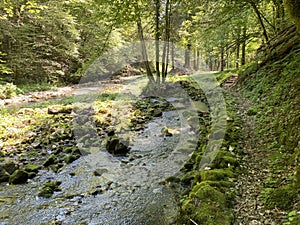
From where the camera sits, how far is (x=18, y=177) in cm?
451

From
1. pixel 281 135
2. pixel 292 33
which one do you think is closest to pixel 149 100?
pixel 292 33

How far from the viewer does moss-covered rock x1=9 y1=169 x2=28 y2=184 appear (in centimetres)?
448

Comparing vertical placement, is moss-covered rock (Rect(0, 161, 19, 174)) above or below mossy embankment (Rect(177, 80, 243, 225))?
below

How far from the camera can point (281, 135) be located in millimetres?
3809

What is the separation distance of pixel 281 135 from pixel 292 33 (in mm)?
5011

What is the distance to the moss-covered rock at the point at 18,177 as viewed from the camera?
177 inches

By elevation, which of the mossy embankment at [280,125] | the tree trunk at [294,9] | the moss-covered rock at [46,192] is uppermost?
the tree trunk at [294,9]

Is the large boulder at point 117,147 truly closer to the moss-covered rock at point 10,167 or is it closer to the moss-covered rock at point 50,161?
the moss-covered rock at point 50,161

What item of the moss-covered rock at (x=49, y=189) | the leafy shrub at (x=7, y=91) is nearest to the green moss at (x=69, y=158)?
the moss-covered rock at (x=49, y=189)

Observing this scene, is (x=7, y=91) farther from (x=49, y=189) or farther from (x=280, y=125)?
(x=280, y=125)

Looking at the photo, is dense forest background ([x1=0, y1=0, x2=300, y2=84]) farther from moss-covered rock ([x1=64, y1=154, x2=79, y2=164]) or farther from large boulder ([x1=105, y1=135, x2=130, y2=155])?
Answer: moss-covered rock ([x1=64, y1=154, x2=79, y2=164])

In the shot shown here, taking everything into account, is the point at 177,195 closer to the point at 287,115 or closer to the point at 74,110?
the point at 287,115

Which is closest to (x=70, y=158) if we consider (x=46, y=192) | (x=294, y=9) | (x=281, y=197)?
(x=46, y=192)

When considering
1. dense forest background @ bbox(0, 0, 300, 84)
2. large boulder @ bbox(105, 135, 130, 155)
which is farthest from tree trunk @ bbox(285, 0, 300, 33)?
dense forest background @ bbox(0, 0, 300, 84)
